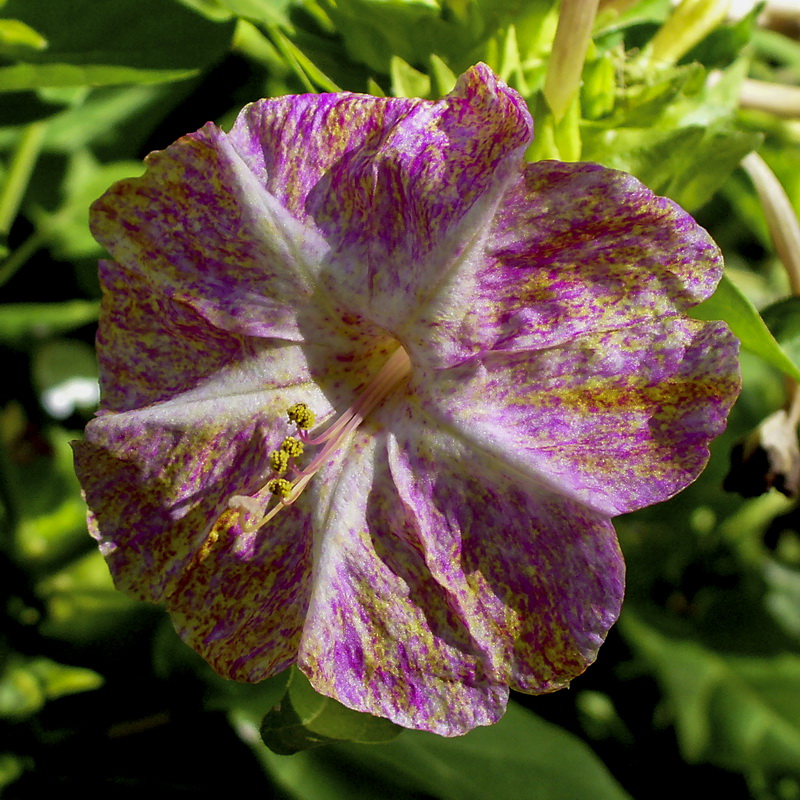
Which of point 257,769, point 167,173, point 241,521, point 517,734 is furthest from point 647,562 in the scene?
point 167,173

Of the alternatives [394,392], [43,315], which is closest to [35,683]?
[43,315]

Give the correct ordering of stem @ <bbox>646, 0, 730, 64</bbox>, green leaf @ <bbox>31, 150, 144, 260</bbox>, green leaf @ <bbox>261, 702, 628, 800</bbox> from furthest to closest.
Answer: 1. green leaf @ <bbox>31, 150, 144, 260</bbox>
2. green leaf @ <bbox>261, 702, 628, 800</bbox>
3. stem @ <bbox>646, 0, 730, 64</bbox>

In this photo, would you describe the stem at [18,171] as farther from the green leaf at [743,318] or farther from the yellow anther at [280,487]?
the green leaf at [743,318]

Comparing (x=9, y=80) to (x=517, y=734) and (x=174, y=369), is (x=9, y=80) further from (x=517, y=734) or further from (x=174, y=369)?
(x=517, y=734)

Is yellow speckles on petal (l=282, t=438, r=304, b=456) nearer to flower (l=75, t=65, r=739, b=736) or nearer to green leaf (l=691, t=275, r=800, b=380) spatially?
flower (l=75, t=65, r=739, b=736)

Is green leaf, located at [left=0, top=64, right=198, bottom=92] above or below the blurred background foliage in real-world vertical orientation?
above

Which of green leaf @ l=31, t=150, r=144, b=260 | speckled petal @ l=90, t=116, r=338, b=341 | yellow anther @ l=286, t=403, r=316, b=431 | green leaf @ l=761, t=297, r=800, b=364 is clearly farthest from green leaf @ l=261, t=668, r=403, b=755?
green leaf @ l=31, t=150, r=144, b=260

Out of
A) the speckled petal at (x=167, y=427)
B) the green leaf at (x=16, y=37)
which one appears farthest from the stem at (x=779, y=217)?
the green leaf at (x=16, y=37)
